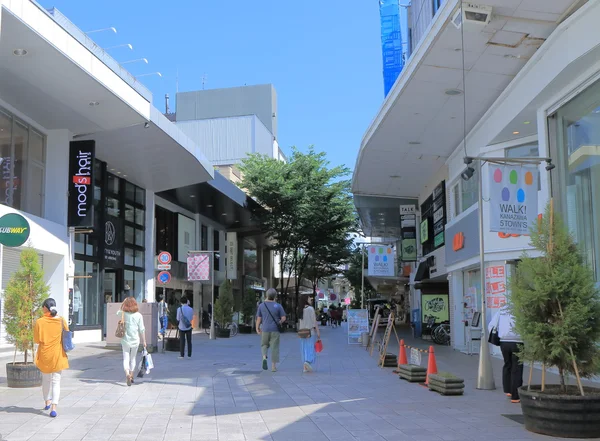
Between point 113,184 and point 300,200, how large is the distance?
12.1 meters

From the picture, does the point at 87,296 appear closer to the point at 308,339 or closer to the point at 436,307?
the point at 308,339

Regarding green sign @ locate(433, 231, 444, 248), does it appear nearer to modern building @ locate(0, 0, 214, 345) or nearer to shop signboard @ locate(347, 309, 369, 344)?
shop signboard @ locate(347, 309, 369, 344)

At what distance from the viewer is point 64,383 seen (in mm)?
12102

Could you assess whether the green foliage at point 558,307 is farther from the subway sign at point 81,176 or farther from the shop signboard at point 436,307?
the shop signboard at point 436,307

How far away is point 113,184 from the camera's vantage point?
1059 inches

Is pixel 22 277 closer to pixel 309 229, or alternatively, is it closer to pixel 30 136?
pixel 30 136

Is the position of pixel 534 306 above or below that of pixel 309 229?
below

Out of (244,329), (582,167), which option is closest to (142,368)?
(582,167)

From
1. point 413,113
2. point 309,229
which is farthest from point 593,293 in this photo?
point 309,229

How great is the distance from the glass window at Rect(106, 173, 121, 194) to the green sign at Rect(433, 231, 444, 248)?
1372 cm

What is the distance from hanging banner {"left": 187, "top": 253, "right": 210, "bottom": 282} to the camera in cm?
2791

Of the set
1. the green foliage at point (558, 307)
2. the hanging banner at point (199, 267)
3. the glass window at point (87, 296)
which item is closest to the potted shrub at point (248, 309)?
the hanging banner at point (199, 267)

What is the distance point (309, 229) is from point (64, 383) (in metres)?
24.9

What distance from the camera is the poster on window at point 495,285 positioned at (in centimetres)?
1756
